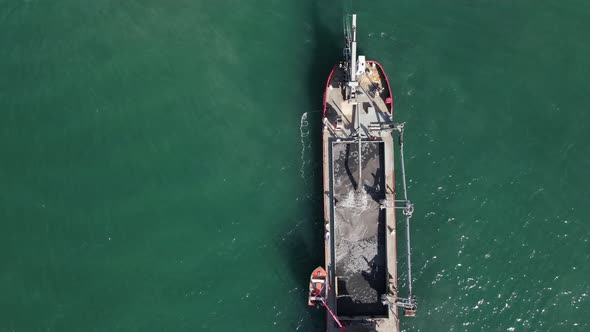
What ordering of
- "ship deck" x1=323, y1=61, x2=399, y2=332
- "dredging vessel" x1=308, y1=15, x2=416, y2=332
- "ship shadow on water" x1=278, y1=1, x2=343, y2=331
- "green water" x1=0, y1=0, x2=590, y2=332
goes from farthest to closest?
"ship shadow on water" x1=278, y1=1, x2=343, y2=331
"green water" x1=0, y1=0, x2=590, y2=332
"ship deck" x1=323, y1=61, x2=399, y2=332
"dredging vessel" x1=308, y1=15, x2=416, y2=332

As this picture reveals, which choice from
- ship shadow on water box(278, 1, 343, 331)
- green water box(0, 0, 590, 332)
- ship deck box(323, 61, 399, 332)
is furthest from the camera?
ship shadow on water box(278, 1, 343, 331)

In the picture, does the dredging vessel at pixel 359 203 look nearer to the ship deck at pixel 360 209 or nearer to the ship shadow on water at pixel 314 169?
the ship deck at pixel 360 209

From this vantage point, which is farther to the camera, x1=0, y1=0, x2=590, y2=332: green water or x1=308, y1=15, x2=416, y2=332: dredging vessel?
x1=0, y1=0, x2=590, y2=332: green water

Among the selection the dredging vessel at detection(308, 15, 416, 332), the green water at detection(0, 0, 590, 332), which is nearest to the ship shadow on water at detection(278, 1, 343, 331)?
the green water at detection(0, 0, 590, 332)

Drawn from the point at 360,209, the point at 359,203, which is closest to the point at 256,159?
the point at 359,203

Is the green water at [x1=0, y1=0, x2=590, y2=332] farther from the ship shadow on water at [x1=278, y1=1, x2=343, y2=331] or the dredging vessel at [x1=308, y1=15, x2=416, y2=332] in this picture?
the dredging vessel at [x1=308, y1=15, x2=416, y2=332]

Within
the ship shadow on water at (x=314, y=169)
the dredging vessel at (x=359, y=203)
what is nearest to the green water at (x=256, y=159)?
the ship shadow on water at (x=314, y=169)

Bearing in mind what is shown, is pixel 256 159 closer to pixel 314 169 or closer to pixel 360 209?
pixel 314 169
